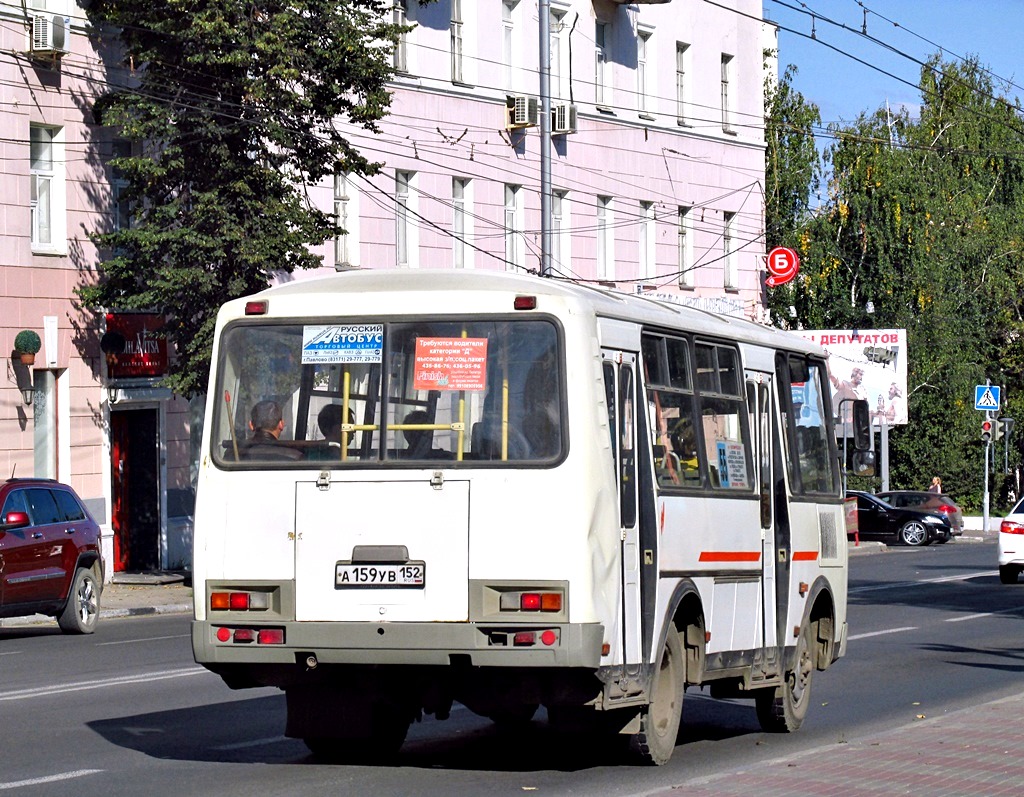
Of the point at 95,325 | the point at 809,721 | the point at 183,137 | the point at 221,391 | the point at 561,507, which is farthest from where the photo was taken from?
the point at 95,325

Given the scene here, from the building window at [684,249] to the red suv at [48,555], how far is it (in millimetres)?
28093

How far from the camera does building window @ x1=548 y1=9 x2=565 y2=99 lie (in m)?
44.2

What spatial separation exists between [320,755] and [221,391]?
90.4 inches

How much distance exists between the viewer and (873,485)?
64.6 metres

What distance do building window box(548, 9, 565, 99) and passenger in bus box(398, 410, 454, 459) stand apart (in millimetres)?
33911

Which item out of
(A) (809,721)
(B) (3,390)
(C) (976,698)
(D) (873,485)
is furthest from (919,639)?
(D) (873,485)

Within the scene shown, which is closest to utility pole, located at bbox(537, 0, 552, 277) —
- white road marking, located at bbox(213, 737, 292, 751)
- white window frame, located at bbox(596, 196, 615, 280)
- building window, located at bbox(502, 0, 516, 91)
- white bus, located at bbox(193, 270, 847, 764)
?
building window, located at bbox(502, 0, 516, 91)

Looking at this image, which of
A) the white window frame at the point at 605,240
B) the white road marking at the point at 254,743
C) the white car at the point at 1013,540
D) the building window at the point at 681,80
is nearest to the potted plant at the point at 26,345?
the white car at the point at 1013,540

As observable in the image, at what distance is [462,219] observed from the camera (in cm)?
4188

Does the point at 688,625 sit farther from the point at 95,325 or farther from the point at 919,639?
the point at 95,325

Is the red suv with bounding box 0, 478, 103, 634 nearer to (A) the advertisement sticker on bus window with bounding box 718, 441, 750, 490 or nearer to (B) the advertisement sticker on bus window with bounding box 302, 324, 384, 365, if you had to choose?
(A) the advertisement sticker on bus window with bounding box 718, 441, 750, 490

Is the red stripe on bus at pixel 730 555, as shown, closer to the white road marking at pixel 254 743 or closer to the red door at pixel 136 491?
the white road marking at pixel 254 743

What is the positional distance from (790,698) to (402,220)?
88.5 ft

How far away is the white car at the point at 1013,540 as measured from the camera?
3244 cm
